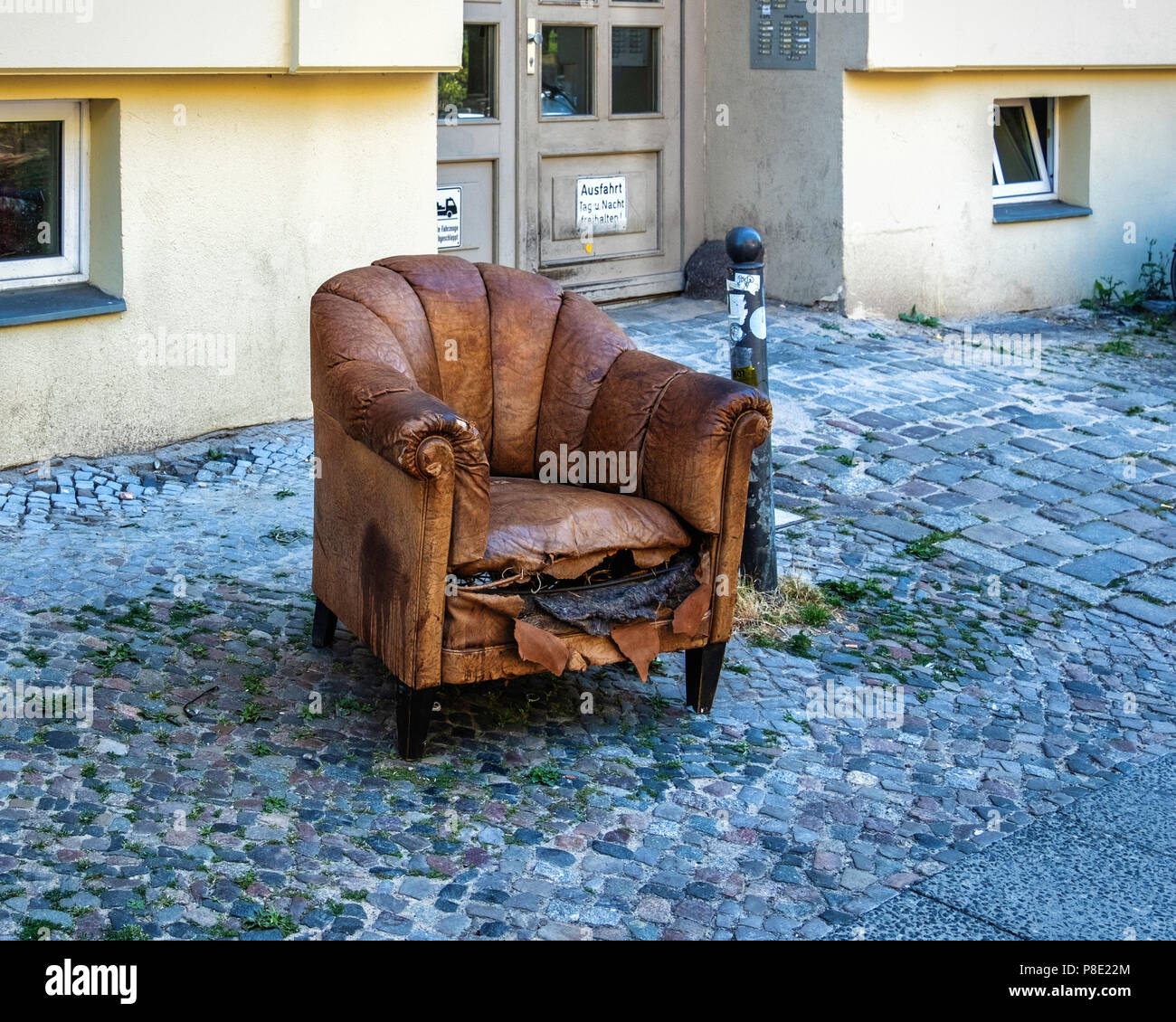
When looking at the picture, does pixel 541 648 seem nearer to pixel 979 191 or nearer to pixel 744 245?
pixel 744 245

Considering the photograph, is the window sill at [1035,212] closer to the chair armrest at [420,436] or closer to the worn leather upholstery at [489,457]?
the worn leather upholstery at [489,457]

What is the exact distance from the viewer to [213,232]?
6.39m

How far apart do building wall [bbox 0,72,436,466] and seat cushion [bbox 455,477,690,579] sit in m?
2.50

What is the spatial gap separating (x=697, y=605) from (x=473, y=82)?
15.0 ft

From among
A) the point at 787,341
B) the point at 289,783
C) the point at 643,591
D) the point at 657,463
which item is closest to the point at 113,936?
the point at 289,783

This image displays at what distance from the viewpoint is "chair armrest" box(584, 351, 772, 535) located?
14.1 ft

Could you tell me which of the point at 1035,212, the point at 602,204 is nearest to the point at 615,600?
the point at 602,204

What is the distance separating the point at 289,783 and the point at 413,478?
0.87 m

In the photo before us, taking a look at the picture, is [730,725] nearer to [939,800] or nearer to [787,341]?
[939,800]

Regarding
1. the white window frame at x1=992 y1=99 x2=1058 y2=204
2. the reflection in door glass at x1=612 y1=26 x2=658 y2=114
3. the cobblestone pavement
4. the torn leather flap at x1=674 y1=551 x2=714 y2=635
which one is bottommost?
the cobblestone pavement

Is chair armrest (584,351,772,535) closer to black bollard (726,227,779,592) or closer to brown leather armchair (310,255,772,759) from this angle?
brown leather armchair (310,255,772,759)

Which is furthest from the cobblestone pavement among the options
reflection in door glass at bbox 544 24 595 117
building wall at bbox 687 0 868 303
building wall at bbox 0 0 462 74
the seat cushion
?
reflection in door glass at bbox 544 24 595 117

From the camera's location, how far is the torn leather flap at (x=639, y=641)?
4207mm

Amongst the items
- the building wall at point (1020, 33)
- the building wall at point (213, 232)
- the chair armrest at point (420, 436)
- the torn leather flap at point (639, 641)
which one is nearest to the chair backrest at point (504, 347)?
the chair armrest at point (420, 436)
